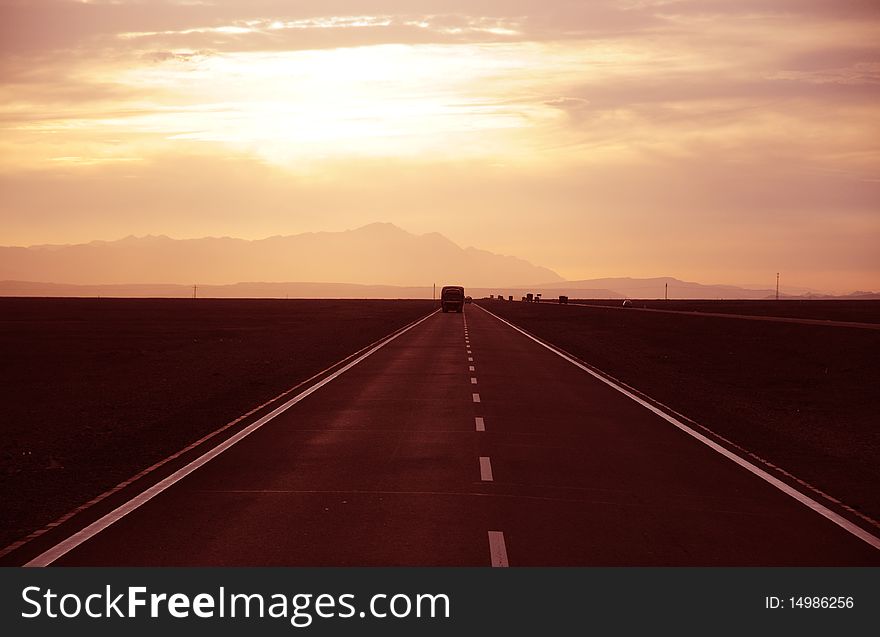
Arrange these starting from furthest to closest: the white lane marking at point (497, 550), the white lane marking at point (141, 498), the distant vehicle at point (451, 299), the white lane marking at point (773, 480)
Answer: the distant vehicle at point (451, 299), the white lane marking at point (773, 480), the white lane marking at point (141, 498), the white lane marking at point (497, 550)

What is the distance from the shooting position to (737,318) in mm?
75500

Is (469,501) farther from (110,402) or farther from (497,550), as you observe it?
(110,402)

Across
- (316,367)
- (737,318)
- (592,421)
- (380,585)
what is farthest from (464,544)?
(737,318)

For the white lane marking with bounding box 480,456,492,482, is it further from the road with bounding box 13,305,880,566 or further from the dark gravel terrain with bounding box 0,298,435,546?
the dark gravel terrain with bounding box 0,298,435,546

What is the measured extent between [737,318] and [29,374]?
2111 inches

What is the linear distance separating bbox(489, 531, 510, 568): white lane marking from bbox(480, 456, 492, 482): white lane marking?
314cm

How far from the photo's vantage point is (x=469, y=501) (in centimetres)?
1118

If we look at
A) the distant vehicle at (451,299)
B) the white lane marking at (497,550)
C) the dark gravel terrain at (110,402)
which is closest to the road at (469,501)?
the white lane marking at (497,550)

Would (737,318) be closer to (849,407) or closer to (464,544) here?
(849,407)

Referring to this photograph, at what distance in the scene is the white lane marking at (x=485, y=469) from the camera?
12.7 m

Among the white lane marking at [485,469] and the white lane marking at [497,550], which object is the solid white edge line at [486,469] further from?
the white lane marking at [497,550]

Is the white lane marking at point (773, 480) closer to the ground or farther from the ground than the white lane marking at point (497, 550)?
closer to the ground

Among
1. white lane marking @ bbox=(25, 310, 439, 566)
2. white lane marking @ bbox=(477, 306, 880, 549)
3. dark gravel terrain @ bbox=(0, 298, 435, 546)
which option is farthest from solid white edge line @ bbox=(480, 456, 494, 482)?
dark gravel terrain @ bbox=(0, 298, 435, 546)

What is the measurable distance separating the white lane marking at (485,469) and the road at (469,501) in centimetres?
3
